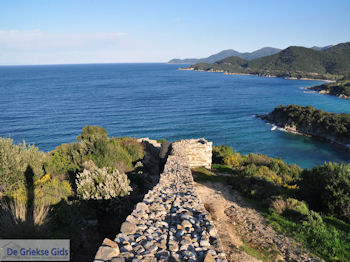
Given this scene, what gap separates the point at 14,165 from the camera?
917 cm

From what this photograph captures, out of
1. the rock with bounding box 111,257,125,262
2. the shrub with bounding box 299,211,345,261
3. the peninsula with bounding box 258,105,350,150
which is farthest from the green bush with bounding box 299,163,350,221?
the peninsula with bounding box 258,105,350,150

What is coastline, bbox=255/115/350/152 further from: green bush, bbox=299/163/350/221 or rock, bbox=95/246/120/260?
rock, bbox=95/246/120/260

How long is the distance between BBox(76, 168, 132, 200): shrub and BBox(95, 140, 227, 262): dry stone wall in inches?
76.5

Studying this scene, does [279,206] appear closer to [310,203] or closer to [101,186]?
[310,203]

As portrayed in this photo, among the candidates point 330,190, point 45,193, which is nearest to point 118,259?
point 45,193

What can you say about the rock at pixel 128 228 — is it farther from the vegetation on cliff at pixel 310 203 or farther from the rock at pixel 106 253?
the vegetation on cliff at pixel 310 203

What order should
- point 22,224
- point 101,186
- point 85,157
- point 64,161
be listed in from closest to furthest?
point 22,224 → point 101,186 → point 64,161 → point 85,157

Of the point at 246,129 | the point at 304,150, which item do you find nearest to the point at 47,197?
the point at 304,150

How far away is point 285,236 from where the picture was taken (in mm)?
7504

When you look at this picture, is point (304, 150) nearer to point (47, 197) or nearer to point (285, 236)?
point (285, 236)

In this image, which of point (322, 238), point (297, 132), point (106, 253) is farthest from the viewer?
point (297, 132)

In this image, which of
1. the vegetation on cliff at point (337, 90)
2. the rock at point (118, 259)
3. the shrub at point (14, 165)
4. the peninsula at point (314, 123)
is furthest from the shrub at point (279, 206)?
the vegetation on cliff at point (337, 90)

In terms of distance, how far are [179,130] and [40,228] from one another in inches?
1543

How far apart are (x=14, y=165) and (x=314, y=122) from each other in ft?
179
